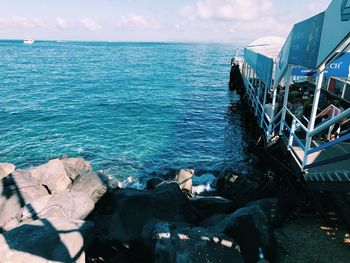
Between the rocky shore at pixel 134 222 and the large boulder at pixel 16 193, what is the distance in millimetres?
26

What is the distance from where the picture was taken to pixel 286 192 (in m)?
9.11

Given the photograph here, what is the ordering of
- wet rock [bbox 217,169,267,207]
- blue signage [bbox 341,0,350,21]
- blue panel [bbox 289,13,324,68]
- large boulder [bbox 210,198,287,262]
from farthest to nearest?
1. wet rock [bbox 217,169,267,207]
2. blue panel [bbox 289,13,324,68]
3. large boulder [bbox 210,198,287,262]
4. blue signage [bbox 341,0,350,21]

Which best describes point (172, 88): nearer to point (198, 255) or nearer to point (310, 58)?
point (310, 58)

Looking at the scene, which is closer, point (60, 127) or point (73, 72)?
point (60, 127)

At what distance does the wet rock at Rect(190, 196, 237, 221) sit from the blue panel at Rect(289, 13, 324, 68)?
4.52 m

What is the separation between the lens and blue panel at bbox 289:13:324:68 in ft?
22.6

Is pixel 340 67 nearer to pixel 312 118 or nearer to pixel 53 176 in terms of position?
pixel 312 118

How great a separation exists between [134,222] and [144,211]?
423 millimetres

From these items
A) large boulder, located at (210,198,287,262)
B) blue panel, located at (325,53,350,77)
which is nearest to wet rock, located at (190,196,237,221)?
large boulder, located at (210,198,287,262)

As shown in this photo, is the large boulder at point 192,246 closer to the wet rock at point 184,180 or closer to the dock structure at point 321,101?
the dock structure at point 321,101

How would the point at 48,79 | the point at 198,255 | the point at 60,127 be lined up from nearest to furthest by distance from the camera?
the point at 198,255, the point at 60,127, the point at 48,79

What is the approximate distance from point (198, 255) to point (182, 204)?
3026mm

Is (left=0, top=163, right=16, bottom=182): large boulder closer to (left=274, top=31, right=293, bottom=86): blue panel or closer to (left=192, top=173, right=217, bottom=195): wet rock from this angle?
(left=192, top=173, right=217, bottom=195): wet rock

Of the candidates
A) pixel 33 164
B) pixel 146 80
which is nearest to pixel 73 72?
pixel 146 80
